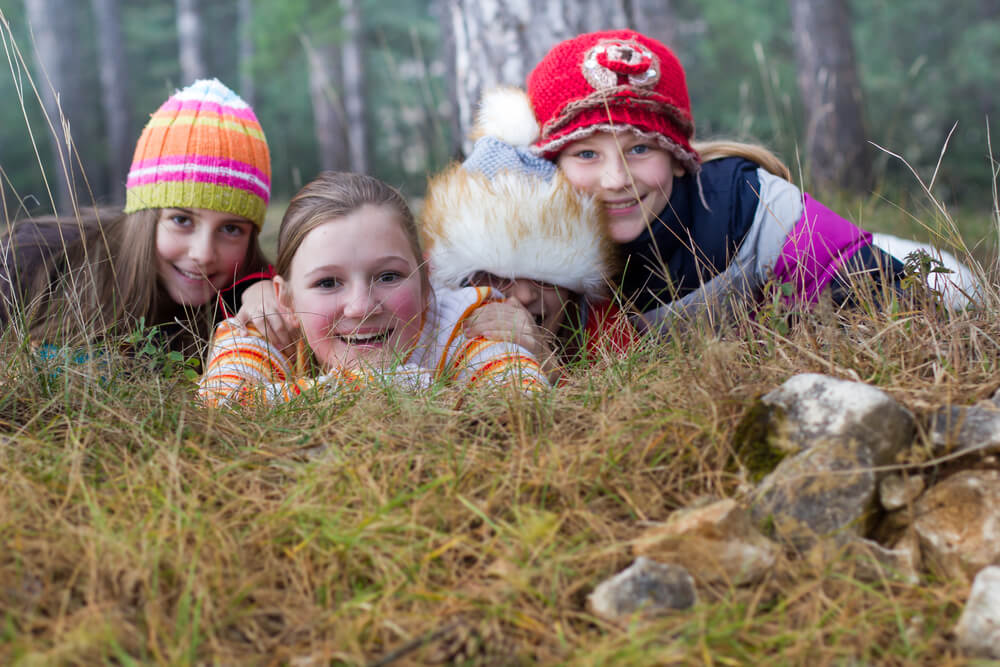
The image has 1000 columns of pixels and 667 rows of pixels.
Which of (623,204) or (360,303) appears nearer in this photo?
(360,303)

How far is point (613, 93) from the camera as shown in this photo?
2.72 metres

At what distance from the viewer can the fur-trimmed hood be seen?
8.72 feet

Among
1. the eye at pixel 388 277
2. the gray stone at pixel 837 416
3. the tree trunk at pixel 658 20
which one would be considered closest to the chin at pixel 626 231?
the eye at pixel 388 277

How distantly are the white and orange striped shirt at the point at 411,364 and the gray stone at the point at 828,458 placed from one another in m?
0.64

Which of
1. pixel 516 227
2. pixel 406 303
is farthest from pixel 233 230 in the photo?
pixel 516 227

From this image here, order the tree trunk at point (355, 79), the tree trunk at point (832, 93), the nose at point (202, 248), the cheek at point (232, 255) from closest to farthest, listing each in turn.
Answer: the nose at point (202, 248), the cheek at point (232, 255), the tree trunk at point (832, 93), the tree trunk at point (355, 79)

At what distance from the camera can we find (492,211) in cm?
266

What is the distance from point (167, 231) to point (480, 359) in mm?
1455

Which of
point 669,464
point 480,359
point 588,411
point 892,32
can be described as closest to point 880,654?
point 669,464

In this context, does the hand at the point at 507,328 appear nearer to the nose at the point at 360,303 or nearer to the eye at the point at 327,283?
the nose at the point at 360,303

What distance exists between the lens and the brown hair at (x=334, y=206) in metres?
2.48

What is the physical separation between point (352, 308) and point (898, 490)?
1.56 metres

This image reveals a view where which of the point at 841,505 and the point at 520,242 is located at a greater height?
the point at 520,242

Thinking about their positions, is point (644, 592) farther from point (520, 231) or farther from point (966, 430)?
point (520, 231)
